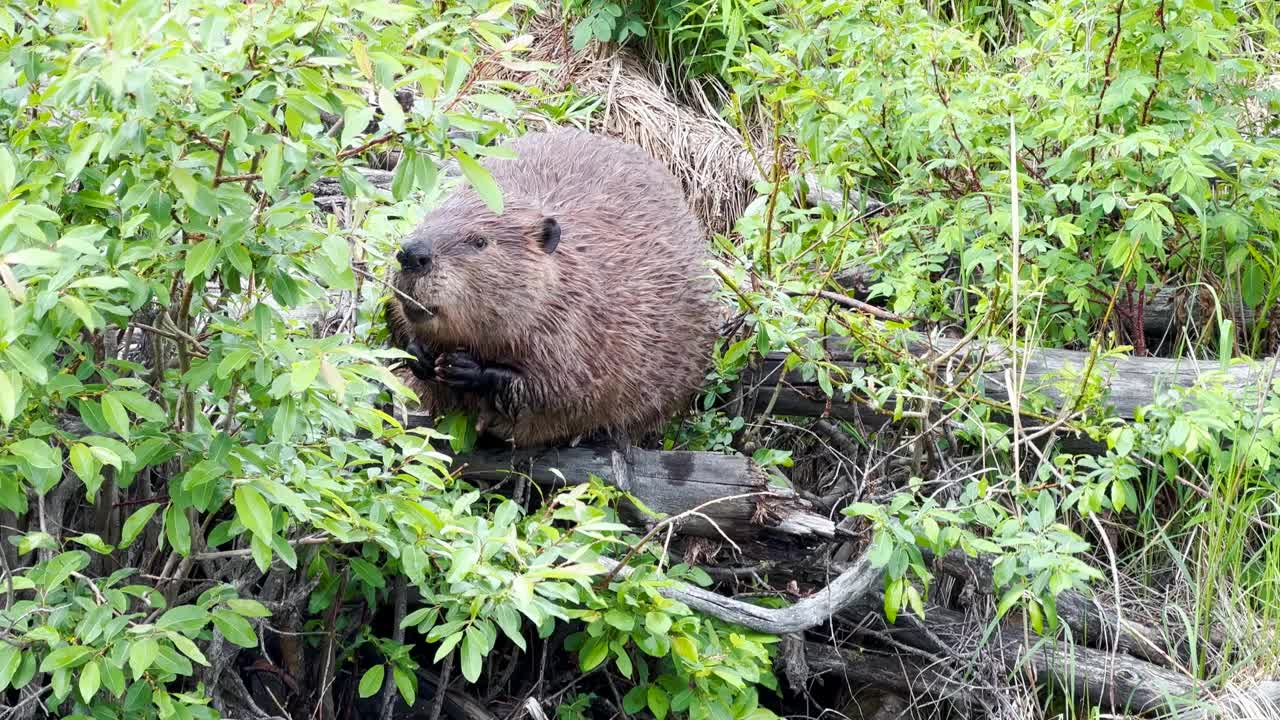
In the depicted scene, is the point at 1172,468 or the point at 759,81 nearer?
the point at 1172,468

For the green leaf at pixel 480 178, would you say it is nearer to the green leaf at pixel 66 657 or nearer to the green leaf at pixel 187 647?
the green leaf at pixel 187 647

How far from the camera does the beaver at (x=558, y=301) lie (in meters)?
3.64

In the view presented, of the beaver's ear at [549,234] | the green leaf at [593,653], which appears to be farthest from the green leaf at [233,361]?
the beaver's ear at [549,234]

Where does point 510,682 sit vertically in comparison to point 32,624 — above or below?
below

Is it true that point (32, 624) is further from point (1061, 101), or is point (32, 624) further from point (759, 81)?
point (1061, 101)

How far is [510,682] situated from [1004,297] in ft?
5.95

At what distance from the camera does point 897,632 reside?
13.1 feet

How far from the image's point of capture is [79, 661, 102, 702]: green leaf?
2.49 meters

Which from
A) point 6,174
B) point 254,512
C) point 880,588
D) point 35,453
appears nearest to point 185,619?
point 254,512

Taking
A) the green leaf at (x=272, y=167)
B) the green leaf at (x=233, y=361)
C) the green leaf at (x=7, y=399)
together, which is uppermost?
the green leaf at (x=272, y=167)

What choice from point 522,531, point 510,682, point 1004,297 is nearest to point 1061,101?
point 1004,297

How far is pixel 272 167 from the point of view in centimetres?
224

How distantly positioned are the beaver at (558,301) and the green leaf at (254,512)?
1101mm

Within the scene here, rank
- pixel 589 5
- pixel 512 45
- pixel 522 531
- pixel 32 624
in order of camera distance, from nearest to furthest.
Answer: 1. pixel 512 45
2. pixel 32 624
3. pixel 522 531
4. pixel 589 5
